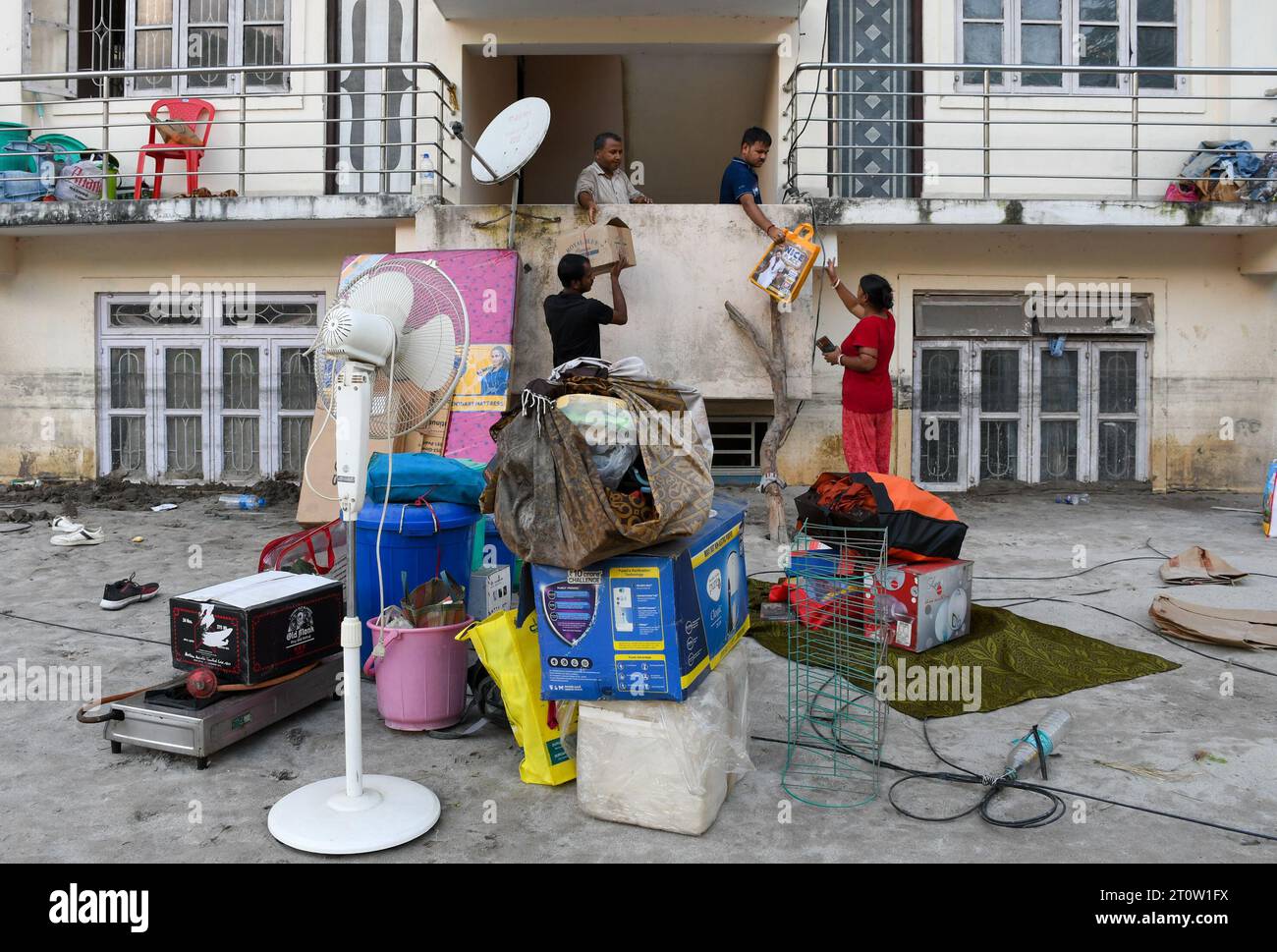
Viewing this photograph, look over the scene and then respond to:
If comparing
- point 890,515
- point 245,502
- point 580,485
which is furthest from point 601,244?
point 580,485

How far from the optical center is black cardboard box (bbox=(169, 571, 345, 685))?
3.50 m

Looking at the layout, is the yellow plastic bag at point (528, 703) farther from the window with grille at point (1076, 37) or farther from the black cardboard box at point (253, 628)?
the window with grille at point (1076, 37)

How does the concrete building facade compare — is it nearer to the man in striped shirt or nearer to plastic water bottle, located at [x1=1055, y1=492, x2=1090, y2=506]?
plastic water bottle, located at [x1=1055, y1=492, x2=1090, y2=506]

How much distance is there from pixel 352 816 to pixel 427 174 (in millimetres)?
7316

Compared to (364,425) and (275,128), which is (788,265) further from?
(275,128)

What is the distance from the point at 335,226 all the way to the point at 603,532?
7766 mm

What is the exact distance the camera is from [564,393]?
10.2 feet

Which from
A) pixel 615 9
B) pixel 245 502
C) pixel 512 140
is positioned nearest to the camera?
pixel 512 140

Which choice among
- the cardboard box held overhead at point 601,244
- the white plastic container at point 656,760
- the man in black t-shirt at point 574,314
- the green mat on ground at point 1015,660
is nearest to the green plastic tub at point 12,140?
the cardboard box held overhead at point 601,244

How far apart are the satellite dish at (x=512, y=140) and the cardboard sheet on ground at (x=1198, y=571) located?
5.06m

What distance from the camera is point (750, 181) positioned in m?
7.79

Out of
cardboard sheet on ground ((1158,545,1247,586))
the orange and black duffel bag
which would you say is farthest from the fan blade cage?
cardboard sheet on ground ((1158,545,1247,586))

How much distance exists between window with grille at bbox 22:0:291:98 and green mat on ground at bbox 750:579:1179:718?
8517 mm

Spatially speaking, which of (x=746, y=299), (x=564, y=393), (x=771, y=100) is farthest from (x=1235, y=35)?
(x=564, y=393)
